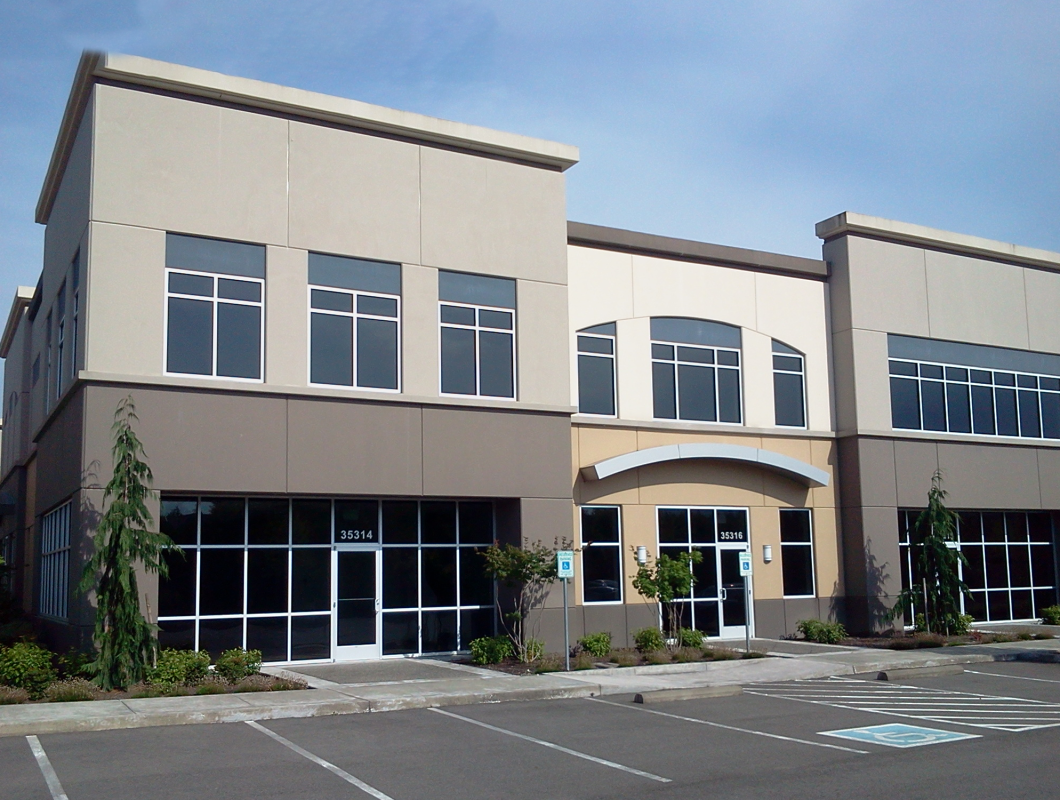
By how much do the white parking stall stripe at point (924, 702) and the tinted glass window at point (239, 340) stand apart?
10.5 metres

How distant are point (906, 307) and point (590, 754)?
1955 centimetres

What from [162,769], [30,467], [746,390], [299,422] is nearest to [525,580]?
[299,422]

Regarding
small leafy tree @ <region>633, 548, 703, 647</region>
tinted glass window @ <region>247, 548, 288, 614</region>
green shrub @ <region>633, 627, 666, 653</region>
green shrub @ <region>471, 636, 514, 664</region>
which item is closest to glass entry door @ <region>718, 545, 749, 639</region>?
small leafy tree @ <region>633, 548, 703, 647</region>

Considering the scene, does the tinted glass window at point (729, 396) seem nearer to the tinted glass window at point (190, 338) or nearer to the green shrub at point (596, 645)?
the green shrub at point (596, 645)

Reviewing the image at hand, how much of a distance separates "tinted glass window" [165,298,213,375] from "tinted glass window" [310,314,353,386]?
1.94m

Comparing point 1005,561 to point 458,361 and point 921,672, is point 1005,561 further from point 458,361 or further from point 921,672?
point 458,361

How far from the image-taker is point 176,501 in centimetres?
1978

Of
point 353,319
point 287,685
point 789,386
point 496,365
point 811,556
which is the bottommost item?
point 287,685

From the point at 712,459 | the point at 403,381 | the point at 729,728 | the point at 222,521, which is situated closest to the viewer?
the point at 729,728

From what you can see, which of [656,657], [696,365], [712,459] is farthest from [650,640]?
[696,365]

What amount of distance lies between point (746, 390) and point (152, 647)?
1495 cm

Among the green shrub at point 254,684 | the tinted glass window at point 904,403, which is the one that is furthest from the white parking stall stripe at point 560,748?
the tinted glass window at point 904,403

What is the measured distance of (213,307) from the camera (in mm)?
19625

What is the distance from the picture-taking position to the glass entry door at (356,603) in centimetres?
2108
